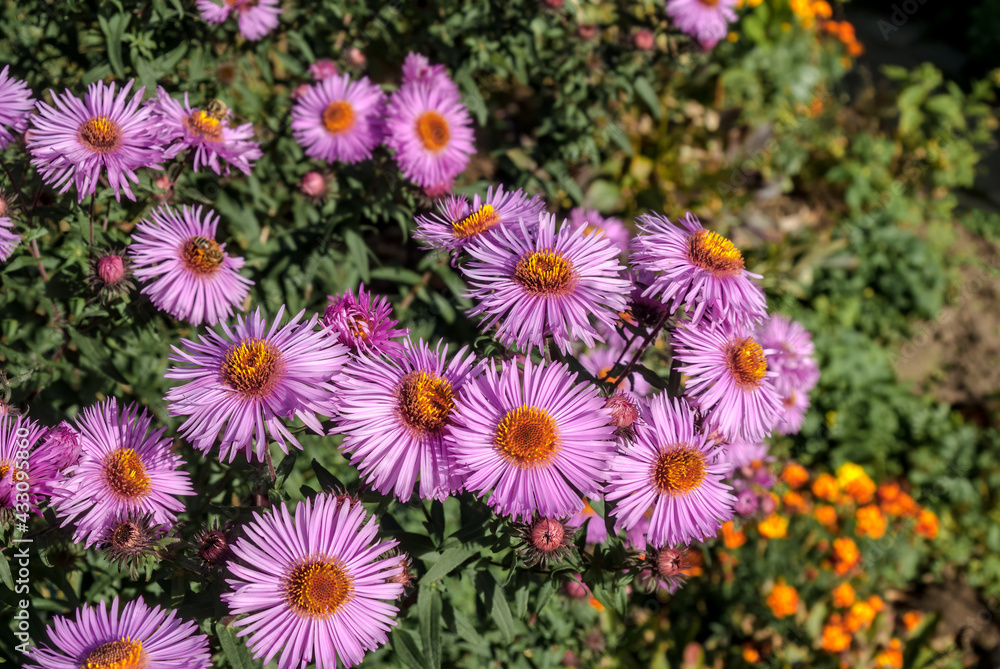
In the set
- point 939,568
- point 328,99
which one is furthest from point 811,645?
point 328,99

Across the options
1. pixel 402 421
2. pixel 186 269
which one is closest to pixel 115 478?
pixel 186 269

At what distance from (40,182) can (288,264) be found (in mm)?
974

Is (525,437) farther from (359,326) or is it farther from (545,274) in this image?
(359,326)

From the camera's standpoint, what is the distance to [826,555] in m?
4.36

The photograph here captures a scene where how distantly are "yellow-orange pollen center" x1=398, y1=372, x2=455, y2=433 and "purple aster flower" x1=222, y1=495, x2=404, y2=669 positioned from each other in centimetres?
25

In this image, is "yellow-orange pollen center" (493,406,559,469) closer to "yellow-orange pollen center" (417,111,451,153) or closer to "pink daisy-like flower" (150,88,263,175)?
"pink daisy-like flower" (150,88,263,175)

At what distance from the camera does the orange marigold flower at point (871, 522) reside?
4223mm

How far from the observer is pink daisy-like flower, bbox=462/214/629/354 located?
1696 millimetres

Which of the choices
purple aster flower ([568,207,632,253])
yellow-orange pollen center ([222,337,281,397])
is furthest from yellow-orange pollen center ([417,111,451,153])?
yellow-orange pollen center ([222,337,281,397])

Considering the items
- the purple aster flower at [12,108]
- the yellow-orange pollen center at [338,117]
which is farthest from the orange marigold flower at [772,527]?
the purple aster flower at [12,108]

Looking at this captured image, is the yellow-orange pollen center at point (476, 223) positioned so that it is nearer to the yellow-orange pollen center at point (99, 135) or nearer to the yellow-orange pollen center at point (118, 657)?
the yellow-orange pollen center at point (99, 135)

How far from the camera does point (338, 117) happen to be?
9.37 feet

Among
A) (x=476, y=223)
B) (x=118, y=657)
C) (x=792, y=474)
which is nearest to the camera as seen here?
(x=118, y=657)

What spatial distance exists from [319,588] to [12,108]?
1703mm
